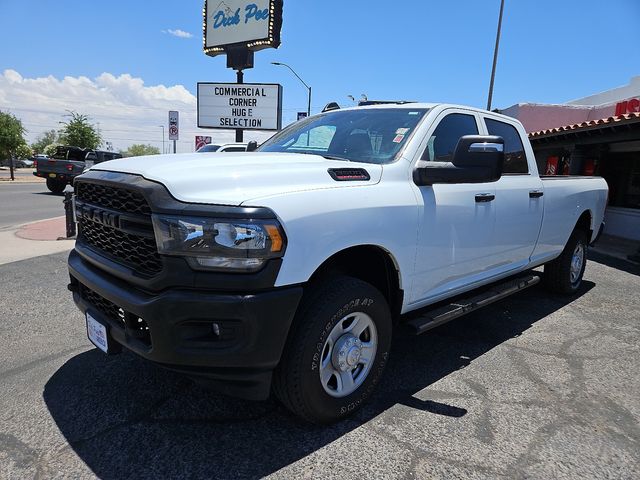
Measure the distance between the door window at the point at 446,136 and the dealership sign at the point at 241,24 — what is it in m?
12.8

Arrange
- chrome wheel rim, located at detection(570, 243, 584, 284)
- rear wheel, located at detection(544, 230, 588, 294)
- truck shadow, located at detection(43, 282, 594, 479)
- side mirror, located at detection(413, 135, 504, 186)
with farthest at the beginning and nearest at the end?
chrome wheel rim, located at detection(570, 243, 584, 284) < rear wheel, located at detection(544, 230, 588, 294) < side mirror, located at detection(413, 135, 504, 186) < truck shadow, located at detection(43, 282, 594, 479)

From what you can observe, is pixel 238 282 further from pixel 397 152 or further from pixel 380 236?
pixel 397 152

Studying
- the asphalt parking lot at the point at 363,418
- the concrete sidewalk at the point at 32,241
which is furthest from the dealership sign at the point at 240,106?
the asphalt parking lot at the point at 363,418

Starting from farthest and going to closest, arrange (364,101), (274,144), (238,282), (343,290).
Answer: (364,101), (274,144), (343,290), (238,282)

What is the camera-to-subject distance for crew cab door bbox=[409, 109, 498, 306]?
3.00 m

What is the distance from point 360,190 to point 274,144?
1522 mm

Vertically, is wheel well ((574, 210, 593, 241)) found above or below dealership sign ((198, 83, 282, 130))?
below

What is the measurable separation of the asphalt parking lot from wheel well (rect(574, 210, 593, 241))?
1769mm

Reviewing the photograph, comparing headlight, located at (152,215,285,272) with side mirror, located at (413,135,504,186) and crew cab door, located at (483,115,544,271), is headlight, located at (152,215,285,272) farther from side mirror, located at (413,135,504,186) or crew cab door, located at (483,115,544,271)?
crew cab door, located at (483,115,544,271)

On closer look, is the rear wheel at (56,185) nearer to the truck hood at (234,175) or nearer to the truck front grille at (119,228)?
the truck front grille at (119,228)

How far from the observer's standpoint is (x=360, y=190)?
2594 mm

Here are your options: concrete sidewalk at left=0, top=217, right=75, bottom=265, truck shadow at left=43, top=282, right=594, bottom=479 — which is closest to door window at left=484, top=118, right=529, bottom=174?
truck shadow at left=43, top=282, right=594, bottom=479

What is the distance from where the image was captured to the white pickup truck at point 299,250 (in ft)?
6.82

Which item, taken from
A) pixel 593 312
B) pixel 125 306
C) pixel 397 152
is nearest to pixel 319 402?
pixel 125 306
